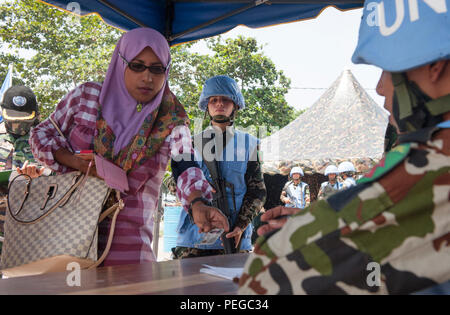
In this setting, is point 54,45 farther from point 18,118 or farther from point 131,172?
point 131,172

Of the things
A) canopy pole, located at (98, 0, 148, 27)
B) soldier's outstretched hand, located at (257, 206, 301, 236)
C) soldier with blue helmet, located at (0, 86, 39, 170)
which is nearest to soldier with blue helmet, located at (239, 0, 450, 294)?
soldier's outstretched hand, located at (257, 206, 301, 236)

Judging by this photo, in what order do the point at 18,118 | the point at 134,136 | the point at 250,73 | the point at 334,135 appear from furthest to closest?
the point at 250,73 < the point at 334,135 < the point at 18,118 < the point at 134,136

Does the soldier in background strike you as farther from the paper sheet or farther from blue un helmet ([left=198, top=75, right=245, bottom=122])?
the paper sheet

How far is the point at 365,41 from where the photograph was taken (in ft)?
2.71

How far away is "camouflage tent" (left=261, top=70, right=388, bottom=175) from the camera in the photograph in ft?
36.1

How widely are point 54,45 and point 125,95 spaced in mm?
13313

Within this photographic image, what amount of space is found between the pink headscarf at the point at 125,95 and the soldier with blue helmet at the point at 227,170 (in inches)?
36.5

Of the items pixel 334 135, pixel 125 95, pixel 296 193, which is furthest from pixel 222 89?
pixel 334 135

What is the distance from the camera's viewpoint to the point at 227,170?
295 centimetres

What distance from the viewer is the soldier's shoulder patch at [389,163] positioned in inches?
25.6

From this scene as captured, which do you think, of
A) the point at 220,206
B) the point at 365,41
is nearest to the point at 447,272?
the point at 365,41

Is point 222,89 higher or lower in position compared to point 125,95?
higher

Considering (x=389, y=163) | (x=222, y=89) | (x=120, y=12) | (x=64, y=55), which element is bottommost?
(x=389, y=163)

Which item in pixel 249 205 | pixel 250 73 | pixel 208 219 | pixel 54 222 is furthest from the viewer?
pixel 250 73
